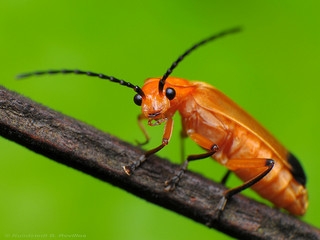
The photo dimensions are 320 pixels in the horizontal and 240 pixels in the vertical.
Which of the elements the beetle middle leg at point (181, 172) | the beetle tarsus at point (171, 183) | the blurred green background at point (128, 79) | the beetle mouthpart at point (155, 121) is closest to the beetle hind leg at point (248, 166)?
the beetle middle leg at point (181, 172)

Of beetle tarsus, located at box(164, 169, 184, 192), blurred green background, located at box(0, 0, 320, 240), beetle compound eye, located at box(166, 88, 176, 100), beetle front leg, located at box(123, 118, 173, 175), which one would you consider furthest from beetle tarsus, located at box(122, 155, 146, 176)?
blurred green background, located at box(0, 0, 320, 240)

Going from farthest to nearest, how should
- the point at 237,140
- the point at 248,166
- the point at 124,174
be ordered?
1. the point at 237,140
2. the point at 248,166
3. the point at 124,174

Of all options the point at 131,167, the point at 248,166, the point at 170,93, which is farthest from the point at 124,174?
the point at 248,166

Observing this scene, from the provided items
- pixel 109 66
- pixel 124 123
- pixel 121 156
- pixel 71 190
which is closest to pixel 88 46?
pixel 109 66

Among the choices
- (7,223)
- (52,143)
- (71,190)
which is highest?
(52,143)

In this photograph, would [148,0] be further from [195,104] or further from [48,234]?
[48,234]

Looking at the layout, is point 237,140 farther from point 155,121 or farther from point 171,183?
point 171,183
